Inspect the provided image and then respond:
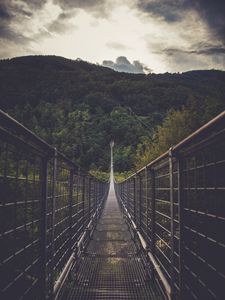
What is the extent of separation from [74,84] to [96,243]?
108 metres

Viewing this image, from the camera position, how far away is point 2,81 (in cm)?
10169

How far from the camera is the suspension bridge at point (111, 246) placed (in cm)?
156

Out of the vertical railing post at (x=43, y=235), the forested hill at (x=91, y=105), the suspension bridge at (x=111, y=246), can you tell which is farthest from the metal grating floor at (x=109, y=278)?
the forested hill at (x=91, y=105)

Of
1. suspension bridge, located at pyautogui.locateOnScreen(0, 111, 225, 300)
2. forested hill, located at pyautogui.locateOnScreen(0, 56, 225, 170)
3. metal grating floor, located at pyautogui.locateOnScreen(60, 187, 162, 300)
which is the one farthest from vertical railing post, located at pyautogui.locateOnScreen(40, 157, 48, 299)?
forested hill, located at pyautogui.locateOnScreen(0, 56, 225, 170)

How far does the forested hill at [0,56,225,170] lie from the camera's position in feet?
252

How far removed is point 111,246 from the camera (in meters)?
5.58

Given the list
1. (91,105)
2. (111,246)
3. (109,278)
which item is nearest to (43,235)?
(109,278)

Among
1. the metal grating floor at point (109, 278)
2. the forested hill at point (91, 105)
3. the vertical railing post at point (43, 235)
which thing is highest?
the forested hill at point (91, 105)

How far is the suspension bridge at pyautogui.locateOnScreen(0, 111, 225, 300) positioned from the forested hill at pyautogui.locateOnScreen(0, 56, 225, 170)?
58.8 meters

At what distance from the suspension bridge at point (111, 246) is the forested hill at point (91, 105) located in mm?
58789

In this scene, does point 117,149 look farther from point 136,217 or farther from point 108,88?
point 136,217

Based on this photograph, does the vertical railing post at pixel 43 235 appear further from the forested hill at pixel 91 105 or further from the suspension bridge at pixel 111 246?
the forested hill at pixel 91 105

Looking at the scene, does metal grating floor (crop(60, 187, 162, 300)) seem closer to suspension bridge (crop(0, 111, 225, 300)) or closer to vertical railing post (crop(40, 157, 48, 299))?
suspension bridge (crop(0, 111, 225, 300))

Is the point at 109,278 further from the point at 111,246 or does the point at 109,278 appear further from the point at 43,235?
the point at 111,246
